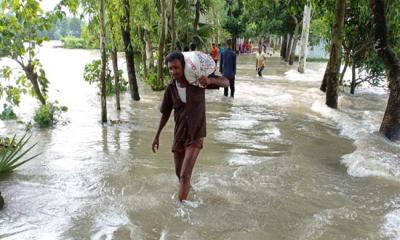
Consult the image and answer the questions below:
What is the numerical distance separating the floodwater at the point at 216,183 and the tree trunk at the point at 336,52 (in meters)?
1.50

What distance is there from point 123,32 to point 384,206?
7.93 m

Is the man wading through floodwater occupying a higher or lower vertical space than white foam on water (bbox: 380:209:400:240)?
higher

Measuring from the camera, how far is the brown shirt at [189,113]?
14.9ft

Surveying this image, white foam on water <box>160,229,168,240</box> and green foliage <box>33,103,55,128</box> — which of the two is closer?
white foam on water <box>160,229,168,240</box>

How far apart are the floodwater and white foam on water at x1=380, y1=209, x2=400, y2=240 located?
1cm

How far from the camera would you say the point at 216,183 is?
562 centimetres

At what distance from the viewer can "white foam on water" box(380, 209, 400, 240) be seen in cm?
424

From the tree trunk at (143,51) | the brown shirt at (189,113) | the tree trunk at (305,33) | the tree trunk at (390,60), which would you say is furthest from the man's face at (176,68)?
the tree trunk at (305,33)

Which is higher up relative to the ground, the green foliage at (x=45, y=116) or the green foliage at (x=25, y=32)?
the green foliage at (x=25, y=32)

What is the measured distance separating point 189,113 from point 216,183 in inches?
55.8

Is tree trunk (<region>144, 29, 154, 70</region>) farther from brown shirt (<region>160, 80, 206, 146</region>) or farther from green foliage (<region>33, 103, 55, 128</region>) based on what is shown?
brown shirt (<region>160, 80, 206, 146</region>)

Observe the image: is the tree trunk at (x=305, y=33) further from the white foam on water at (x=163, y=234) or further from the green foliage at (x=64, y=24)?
the white foam on water at (x=163, y=234)

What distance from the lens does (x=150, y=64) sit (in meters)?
16.3

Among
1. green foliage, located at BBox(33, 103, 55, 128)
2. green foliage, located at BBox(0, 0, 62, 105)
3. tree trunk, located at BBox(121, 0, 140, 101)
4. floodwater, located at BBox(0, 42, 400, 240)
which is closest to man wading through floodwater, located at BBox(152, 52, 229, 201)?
floodwater, located at BBox(0, 42, 400, 240)
